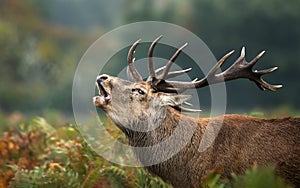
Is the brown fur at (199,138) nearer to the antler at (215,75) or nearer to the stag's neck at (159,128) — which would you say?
the stag's neck at (159,128)

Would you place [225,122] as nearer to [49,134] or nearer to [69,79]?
[49,134]

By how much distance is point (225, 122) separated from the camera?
Answer: 7980 millimetres

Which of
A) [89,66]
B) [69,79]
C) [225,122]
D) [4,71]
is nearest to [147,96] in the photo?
[225,122]

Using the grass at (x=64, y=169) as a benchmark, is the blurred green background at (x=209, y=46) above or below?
above

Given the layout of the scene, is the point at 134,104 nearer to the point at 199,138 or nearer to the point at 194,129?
the point at 194,129

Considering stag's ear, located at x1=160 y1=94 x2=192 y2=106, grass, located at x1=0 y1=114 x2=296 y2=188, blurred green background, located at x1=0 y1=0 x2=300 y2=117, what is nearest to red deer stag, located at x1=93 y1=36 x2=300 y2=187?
stag's ear, located at x1=160 y1=94 x2=192 y2=106

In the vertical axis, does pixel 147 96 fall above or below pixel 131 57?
below

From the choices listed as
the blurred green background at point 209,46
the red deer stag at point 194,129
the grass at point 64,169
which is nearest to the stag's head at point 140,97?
the red deer stag at point 194,129

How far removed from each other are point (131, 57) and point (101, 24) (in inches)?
3491

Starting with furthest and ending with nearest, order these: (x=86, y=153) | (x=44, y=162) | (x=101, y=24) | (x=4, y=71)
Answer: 1. (x=101, y=24)
2. (x=4, y=71)
3. (x=44, y=162)
4. (x=86, y=153)

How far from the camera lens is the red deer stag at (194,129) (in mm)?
7602

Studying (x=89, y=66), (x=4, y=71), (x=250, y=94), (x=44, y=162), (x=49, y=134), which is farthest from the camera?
(x=89, y=66)

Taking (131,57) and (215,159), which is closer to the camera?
(215,159)

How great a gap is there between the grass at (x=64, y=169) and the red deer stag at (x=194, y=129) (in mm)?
314
